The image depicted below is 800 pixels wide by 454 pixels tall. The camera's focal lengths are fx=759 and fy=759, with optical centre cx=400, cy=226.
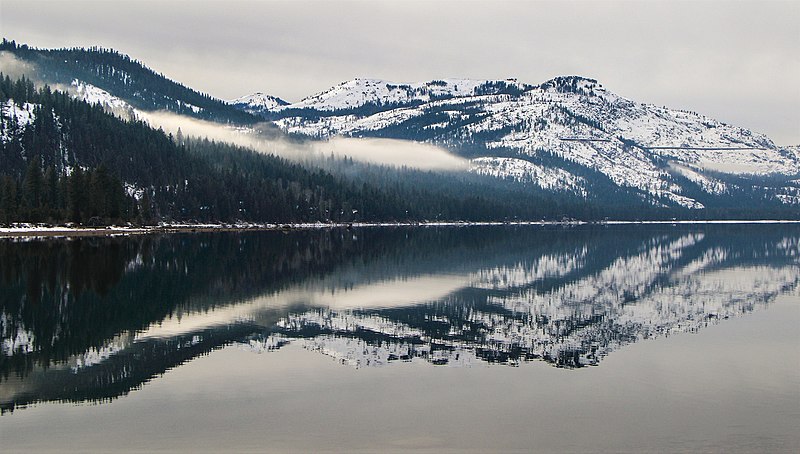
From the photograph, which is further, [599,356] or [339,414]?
[599,356]

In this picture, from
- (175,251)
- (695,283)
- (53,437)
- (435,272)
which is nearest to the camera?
(53,437)

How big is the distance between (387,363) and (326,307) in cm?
1933

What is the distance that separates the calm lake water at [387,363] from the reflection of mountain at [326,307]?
0.24 meters

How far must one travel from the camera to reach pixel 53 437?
80.2 ft

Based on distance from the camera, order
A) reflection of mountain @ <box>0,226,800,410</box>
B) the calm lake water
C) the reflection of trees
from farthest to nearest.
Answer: the reflection of trees < reflection of mountain @ <box>0,226,800,410</box> < the calm lake water

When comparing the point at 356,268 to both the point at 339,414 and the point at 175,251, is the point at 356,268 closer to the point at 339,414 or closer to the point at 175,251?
the point at 175,251

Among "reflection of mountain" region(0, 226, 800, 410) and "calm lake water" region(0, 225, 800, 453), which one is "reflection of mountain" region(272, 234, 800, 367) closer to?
"reflection of mountain" region(0, 226, 800, 410)

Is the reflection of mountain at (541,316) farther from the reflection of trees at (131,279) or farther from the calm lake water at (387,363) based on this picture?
the reflection of trees at (131,279)

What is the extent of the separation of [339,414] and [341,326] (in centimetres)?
1992

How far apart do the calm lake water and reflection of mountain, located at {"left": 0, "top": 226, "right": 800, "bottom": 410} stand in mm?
243

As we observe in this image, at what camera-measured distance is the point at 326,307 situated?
5562 centimetres

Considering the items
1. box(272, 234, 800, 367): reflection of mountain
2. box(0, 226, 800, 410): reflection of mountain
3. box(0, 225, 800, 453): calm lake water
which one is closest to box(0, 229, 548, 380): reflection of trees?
box(0, 226, 800, 410): reflection of mountain

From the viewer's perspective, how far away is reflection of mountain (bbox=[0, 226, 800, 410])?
3741cm

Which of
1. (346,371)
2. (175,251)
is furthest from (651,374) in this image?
(175,251)
